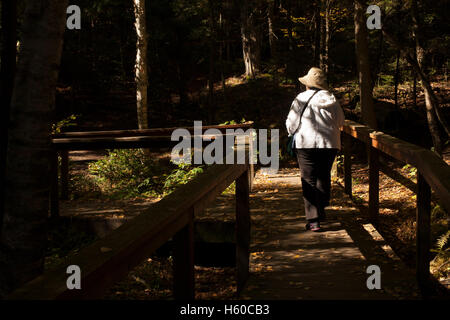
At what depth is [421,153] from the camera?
4.08m

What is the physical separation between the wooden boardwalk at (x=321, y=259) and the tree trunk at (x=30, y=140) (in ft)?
6.82

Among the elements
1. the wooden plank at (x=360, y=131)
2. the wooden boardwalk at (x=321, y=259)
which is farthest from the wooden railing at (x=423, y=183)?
the wooden plank at (x=360, y=131)

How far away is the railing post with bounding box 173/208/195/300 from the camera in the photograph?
8.63 ft

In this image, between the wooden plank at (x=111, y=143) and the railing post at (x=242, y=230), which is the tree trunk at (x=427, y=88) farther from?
the railing post at (x=242, y=230)

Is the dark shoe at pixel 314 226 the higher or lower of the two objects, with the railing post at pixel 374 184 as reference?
lower

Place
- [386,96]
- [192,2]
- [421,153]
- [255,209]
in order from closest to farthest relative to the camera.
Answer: [421,153], [255,209], [386,96], [192,2]

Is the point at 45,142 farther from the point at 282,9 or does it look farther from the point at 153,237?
the point at 282,9

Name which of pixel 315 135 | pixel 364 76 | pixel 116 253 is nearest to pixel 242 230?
pixel 315 135

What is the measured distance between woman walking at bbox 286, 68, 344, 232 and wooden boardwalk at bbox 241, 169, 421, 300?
0.48 meters

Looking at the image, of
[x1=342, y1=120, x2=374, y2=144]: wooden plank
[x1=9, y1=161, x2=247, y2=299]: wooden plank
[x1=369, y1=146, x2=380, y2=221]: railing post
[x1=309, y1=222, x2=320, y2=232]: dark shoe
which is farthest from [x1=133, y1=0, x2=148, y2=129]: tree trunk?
[x1=9, y1=161, x2=247, y2=299]: wooden plank

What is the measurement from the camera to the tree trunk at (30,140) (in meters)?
4.31

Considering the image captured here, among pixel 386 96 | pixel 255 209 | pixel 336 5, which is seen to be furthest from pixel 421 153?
pixel 336 5

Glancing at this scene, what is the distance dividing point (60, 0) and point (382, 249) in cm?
427

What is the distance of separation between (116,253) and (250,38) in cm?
2828
